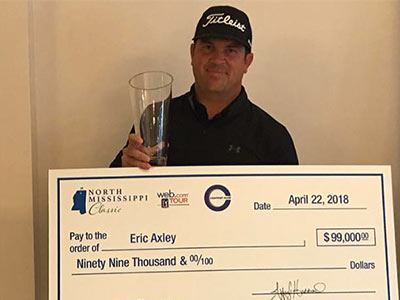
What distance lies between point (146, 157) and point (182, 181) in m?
0.09

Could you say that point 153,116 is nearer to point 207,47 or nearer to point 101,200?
point 101,200

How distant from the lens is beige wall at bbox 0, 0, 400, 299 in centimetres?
169

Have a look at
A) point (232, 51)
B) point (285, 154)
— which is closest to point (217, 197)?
point (285, 154)

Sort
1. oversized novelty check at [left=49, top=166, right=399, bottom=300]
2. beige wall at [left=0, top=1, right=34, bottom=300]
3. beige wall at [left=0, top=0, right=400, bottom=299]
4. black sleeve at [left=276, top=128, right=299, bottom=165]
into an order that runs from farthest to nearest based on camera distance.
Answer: beige wall at [left=0, top=0, right=400, bottom=299]
beige wall at [left=0, top=1, right=34, bottom=300]
black sleeve at [left=276, top=128, right=299, bottom=165]
oversized novelty check at [left=49, top=166, right=399, bottom=300]

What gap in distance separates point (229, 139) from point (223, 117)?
6cm

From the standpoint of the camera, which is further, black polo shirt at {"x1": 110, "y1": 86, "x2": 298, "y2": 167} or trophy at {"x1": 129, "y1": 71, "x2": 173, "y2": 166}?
black polo shirt at {"x1": 110, "y1": 86, "x2": 298, "y2": 167}

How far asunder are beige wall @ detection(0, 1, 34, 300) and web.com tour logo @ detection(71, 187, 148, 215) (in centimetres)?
39

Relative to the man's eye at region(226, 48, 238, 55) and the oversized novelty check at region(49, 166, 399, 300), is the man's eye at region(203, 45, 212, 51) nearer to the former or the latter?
the man's eye at region(226, 48, 238, 55)

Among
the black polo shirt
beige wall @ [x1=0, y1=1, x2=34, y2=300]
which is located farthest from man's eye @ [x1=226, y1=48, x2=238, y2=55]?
beige wall @ [x1=0, y1=1, x2=34, y2=300]

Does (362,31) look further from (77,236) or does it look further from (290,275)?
(77,236)

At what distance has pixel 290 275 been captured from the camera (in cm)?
122

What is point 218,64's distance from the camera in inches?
56.9

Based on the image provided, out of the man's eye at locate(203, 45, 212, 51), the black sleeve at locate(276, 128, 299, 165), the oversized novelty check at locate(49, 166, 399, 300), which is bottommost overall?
the oversized novelty check at locate(49, 166, 399, 300)

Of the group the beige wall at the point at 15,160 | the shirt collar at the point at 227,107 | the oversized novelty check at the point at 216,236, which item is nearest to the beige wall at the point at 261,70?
the beige wall at the point at 15,160
